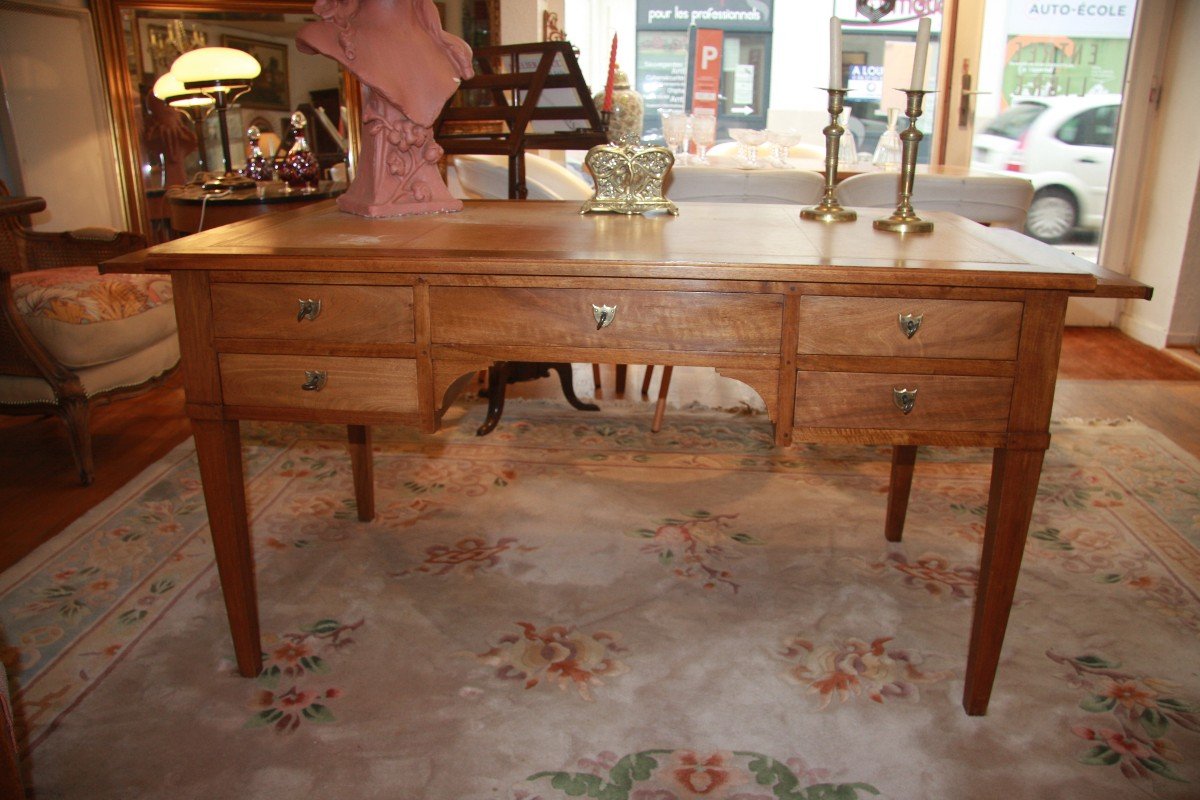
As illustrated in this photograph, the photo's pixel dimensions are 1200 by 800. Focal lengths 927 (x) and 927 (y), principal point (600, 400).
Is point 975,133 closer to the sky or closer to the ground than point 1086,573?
closer to the sky

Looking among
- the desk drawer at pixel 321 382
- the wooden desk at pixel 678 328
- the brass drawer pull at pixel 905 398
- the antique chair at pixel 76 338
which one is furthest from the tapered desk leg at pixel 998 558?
the antique chair at pixel 76 338

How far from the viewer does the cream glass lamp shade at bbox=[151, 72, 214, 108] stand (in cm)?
415

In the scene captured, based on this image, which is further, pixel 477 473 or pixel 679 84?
pixel 679 84

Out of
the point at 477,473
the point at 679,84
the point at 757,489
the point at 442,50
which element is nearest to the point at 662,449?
the point at 757,489

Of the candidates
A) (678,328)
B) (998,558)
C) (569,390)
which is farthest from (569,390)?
(998,558)

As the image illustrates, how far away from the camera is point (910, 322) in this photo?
1459 millimetres

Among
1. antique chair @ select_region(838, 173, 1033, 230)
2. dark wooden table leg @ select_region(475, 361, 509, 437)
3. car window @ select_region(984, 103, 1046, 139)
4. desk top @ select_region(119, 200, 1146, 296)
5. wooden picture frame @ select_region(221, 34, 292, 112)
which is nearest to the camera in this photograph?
desk top @ select_region(119, 200, 1146, 296)

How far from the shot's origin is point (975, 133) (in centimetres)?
474

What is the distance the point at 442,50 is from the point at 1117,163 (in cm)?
382

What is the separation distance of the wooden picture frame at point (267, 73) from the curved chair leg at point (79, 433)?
2234 millimetres

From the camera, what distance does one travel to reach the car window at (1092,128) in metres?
4.55

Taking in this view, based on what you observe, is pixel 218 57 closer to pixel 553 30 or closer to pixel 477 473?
pixel 553 30

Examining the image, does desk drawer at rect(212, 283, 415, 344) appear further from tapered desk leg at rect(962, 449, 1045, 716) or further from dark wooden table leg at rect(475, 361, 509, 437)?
dark wooden table leg at rect(475, 361, 509, 437)

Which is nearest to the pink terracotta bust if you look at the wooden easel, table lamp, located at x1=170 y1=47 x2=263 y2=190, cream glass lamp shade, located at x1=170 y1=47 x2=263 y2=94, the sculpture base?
the sculpture base
